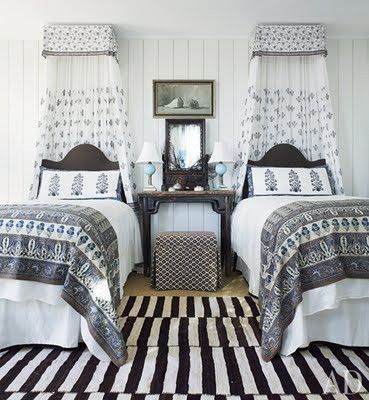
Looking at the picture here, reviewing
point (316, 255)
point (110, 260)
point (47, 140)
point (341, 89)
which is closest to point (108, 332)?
point (110, 260)

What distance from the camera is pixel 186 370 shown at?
168 cm

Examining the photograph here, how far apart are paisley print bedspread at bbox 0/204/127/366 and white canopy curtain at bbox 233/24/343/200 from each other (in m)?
2.12

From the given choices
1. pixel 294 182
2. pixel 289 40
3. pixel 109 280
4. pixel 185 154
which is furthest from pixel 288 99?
pixel 109 280

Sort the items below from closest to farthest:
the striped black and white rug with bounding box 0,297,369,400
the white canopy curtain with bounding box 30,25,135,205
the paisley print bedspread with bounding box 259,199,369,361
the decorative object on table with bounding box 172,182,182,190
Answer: the striped black and white rug with bounding box 0,297,369,400 → the paisley print bedspread with bounding box 259,199,369,361 → the white canopy curtain with bounding box 30,25,135,205 → the decorative object on table with bounding box 172,182,182,190

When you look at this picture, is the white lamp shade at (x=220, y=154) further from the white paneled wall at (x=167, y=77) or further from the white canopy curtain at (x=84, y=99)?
the white canopy curtain at (x=84, y=99)

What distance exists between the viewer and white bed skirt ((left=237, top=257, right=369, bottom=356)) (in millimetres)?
1767

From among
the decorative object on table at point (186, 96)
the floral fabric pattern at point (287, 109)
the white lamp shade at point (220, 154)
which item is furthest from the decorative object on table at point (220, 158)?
the decorative object on table at point (186, 96)

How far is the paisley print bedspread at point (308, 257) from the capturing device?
1.73 metres

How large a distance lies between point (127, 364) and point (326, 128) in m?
3.04

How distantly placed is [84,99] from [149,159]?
3.37 ft

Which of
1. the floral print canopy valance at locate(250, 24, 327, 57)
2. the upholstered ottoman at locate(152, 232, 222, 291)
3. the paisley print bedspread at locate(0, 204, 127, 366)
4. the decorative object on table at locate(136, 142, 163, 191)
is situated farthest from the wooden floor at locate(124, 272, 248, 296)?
the floral print canopy valance at locate(250, 24, 327, 57)

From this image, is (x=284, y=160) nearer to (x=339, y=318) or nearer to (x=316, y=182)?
(x=316, y=182)

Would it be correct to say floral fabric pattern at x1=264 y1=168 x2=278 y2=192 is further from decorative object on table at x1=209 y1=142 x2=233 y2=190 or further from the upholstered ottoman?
the upholstered ottoman

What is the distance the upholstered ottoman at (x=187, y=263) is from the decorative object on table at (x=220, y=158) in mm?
908
